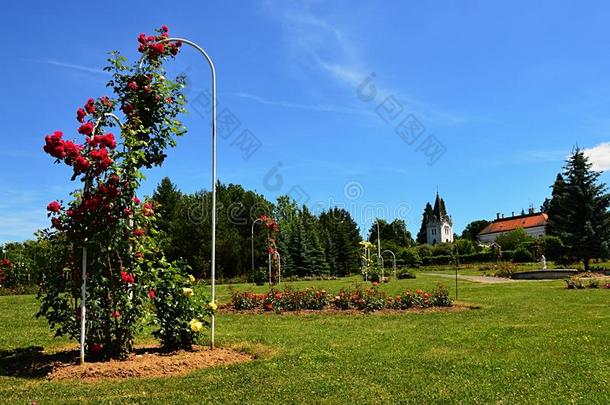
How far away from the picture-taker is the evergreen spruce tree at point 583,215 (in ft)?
111

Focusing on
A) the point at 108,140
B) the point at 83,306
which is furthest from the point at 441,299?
the point at 108,140

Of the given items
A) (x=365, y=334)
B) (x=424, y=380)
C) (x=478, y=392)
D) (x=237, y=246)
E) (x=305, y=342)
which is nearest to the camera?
(x=478, y=392)

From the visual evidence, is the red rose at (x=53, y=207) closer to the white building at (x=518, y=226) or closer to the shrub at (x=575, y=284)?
the shrub at (x=575, y=284)

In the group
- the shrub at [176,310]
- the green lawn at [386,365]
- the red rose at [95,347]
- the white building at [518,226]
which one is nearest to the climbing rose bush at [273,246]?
the green lawn at [386,365]

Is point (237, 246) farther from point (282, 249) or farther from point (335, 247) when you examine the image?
point (335, 247)

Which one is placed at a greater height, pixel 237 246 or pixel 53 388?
pixel 237 246

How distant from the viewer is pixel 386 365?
671 cm

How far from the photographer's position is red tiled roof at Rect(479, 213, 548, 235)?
94.7 meters

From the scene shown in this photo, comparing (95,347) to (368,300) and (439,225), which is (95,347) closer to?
(368,300)

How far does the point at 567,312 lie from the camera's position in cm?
1286

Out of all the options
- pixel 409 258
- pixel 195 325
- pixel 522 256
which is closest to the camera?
pixel 195 325

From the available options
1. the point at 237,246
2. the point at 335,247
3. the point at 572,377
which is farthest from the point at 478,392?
the point at 335,247

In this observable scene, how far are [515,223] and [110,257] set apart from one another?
342ft

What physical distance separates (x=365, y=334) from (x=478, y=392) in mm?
4643
